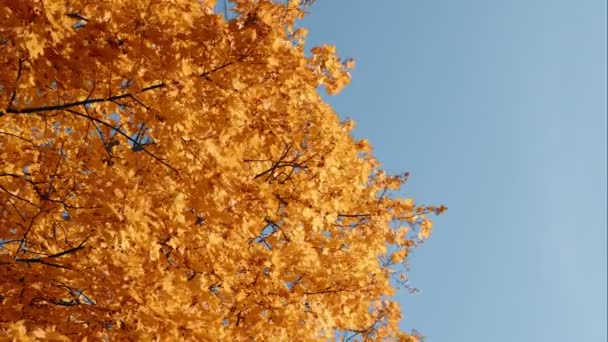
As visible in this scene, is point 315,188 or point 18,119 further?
point 18,119

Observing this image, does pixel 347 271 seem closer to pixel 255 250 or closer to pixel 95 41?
pixel 255 250

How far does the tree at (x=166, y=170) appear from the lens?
3316 mm

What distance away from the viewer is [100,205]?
11.6ft

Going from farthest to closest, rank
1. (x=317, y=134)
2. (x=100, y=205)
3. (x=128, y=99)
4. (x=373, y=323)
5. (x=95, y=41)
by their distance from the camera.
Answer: (x=373, y=323)
(x=317, y=134)
(x=128, y=99)
(x=100, y=205)
(x=95, y=41)

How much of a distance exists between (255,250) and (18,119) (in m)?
2.48

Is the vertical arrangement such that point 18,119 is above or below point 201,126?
above

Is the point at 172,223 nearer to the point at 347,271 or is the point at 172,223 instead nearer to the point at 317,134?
the point at 317,134

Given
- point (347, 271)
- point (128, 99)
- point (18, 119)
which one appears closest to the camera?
point (128, 99)

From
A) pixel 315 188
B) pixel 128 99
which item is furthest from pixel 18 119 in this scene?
pixel 315 188

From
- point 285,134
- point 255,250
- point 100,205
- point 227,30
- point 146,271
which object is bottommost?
point 146,271

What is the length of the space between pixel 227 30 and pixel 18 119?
8.16 ft

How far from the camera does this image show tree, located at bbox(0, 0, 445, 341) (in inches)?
131

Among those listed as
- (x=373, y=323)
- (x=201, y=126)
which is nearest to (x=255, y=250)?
(x=201, y=126)

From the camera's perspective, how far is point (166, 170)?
3844 mm
